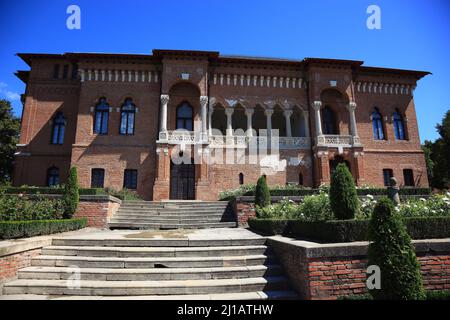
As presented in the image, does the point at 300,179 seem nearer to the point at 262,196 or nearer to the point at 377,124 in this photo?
the point at 377,124

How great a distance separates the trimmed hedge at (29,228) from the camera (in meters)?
7.19

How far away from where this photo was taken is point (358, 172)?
69.9 ft

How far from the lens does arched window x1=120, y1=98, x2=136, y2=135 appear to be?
21216mm

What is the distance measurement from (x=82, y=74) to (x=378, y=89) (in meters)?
24.9

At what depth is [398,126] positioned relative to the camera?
79.2 feet

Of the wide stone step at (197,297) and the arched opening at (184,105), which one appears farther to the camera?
the arched opening at (184,105)

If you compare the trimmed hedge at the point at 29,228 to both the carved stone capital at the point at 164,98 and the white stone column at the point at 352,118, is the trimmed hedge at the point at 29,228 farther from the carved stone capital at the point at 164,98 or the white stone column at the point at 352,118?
the white stone column at the point at 352,118

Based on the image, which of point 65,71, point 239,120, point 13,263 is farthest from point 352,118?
point 65,71

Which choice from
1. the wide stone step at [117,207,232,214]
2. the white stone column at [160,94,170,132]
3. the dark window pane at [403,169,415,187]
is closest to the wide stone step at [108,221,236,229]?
the wide stone step at [117,207,232,214]

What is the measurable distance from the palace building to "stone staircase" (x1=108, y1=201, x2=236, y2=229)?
400 cm

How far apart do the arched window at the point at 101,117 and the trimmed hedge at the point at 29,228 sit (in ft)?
40.6

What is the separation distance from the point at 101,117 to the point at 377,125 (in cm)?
2332

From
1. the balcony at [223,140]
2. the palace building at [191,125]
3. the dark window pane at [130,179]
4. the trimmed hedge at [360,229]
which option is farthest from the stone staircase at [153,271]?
the balcony at [223,140]
